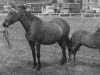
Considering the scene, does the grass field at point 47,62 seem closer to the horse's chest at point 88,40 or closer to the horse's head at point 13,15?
the horse's chest at point 88,40

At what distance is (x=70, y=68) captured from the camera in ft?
24.7

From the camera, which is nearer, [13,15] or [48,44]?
[13,15]

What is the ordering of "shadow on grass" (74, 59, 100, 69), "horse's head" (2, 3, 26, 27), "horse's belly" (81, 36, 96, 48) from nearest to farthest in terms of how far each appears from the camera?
"horse's head" (2, 3, 26, 27)
"horse's belly" (81, 36, 96, 48)
"shadow on grass" (74, 59, 100, 69)

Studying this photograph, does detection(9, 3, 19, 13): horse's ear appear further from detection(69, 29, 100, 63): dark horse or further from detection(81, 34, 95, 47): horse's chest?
detection(81, 34, 95, 47): horse's chest

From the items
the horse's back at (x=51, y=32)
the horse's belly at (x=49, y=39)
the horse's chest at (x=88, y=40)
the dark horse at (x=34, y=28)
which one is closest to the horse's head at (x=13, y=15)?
the dark horse at (x=34, y=28)

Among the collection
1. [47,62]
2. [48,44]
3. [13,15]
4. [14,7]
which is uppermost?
[14,7]

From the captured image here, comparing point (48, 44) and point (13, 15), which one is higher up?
point (13, 15)

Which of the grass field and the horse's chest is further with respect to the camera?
the horse's chest

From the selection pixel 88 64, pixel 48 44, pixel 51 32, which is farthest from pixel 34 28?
pixel 88 64

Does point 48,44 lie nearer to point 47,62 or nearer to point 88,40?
point 47,62

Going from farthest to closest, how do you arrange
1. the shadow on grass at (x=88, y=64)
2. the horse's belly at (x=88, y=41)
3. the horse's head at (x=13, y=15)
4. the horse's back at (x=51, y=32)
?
the shadow on grass at (x=88, y=64)
the horse's belly at (x=88, y=41)
the horse's back at (x=51, y=32)
the horse's head at (x=13, y=15)

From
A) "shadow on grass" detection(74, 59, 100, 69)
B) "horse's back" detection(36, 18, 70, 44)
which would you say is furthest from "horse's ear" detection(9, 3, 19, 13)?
"shadow on grass" detection(74, 59, 100, 69)

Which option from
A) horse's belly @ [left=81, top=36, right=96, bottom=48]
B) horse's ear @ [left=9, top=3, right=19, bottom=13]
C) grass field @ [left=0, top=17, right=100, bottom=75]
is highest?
horse's ear @ [left=9, top=3, right=19, bottom=13]

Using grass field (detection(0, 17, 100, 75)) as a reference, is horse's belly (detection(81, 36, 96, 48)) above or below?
above
